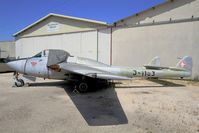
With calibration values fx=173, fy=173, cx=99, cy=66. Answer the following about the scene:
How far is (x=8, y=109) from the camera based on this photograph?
17.9ft

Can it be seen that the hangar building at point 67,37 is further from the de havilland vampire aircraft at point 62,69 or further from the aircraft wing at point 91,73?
the aircraft wing at point 91,73

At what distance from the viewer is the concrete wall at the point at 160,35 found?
11.8 m

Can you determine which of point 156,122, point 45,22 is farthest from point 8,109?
point 45,22

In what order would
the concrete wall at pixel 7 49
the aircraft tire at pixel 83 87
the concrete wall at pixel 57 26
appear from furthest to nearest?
the concrete wall at pixel 7 49 → the concrete wall at pixel 57 26 → the aircraft tire at pixel 83 87

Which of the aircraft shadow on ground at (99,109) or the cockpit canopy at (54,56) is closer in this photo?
the aircraft shadow on ground at (99,109)

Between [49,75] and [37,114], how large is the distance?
12.9ft

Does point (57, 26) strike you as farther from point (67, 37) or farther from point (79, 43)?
point (79, 43)

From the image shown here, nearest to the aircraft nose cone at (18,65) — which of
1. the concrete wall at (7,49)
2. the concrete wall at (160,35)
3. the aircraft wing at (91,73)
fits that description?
the aircraft wing at (91,73)

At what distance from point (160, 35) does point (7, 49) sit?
18.6m

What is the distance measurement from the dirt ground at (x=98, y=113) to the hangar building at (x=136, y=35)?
5.94 m

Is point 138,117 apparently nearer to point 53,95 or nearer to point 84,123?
point 84,123

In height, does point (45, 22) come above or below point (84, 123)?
above

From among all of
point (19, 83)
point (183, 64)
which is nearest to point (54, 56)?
point (19, 83)

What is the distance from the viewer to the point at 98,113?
5203 millimetres
